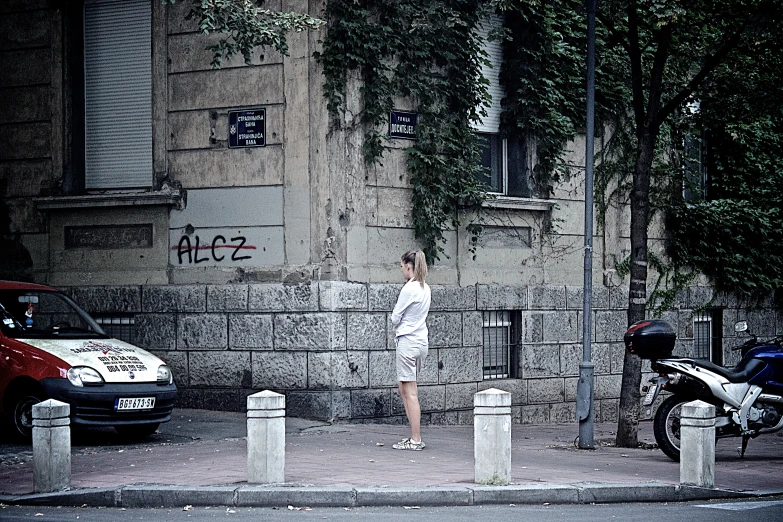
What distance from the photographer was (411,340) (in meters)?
11.8

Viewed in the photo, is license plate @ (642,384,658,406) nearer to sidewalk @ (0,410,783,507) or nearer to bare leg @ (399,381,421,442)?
sidewalk @ (0,410,783,507)

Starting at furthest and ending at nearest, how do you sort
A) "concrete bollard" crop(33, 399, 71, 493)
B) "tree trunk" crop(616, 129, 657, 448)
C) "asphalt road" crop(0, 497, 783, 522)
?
"tree trunk" crop(616, 129, 657, 448) < "concrete bollard" crop(33, 399, 71, 493) < "asphalt road" crop(0, 497, 783, 522)

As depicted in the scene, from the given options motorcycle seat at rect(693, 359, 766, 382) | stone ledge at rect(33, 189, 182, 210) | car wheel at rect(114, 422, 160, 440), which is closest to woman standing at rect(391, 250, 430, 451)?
car wheel at rect(114, 422, 160, 440)

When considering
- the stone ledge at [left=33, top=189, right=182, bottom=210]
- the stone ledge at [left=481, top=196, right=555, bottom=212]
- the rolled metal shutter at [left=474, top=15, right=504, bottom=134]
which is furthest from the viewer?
the rolled metal shutter at [left=474, top=15, right=504, bottom=134]

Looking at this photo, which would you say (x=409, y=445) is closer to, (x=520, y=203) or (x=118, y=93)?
(x=520, y=203)

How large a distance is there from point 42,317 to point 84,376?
131 cm

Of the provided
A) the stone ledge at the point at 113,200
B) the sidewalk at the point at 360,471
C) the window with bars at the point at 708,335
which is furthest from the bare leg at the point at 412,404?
the window with bars at the point at 708,335

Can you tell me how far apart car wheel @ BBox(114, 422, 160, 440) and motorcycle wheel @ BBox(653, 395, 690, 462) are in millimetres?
5309

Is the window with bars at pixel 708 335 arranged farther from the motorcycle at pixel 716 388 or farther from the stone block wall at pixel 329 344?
the motorcycle at pixel 716 388

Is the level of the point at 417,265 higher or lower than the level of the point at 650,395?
higher

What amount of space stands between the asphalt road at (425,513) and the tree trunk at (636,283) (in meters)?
4.40

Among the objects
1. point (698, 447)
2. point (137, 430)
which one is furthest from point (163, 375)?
point (698, 447)

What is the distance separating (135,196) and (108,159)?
3.39ft

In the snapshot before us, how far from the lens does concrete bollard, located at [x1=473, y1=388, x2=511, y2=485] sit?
30.9 feet
